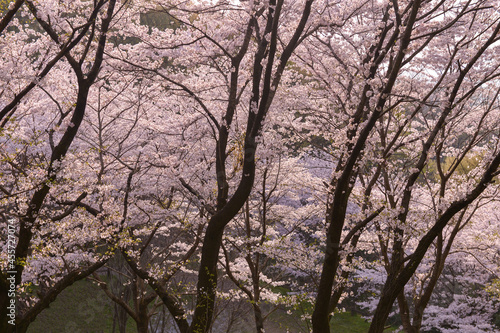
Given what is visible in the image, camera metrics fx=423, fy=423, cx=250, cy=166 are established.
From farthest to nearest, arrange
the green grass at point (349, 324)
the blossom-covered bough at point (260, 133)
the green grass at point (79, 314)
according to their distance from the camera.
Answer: the green grass at point (349, 324) < the green grass at point (79, 314) < the blossom-covered bough at point (260, 133)

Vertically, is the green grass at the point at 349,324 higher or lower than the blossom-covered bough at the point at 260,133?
lower

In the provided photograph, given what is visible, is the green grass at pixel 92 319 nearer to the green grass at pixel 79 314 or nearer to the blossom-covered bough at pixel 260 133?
the green grass at pixel 79 314

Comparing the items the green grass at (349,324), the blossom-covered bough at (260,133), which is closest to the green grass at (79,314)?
the blossom-covered bough at (260,133)

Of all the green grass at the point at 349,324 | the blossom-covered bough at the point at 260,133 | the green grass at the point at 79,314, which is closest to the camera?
the blossom-covered bough at the point at 260,133

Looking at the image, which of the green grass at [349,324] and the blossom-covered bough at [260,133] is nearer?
the blossom-covered bough at [260,133]

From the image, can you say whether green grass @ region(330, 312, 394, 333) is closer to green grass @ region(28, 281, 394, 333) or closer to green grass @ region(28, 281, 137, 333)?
green grass @ region(28, 281, 394, 333)

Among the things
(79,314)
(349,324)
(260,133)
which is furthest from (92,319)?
(260,133)

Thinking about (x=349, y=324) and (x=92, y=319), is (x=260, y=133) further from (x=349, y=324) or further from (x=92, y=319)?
(x=349, y=324)

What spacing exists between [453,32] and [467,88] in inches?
56.5

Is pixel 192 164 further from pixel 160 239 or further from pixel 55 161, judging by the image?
pixel 160 239

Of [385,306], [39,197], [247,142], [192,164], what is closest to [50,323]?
[192,164]

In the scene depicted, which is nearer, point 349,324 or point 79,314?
point 79,314


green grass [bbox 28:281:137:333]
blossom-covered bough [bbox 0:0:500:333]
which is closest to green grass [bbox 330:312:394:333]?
blossom-covered bough [bbox 0:0:500:333]

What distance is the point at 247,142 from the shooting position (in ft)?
20.9
